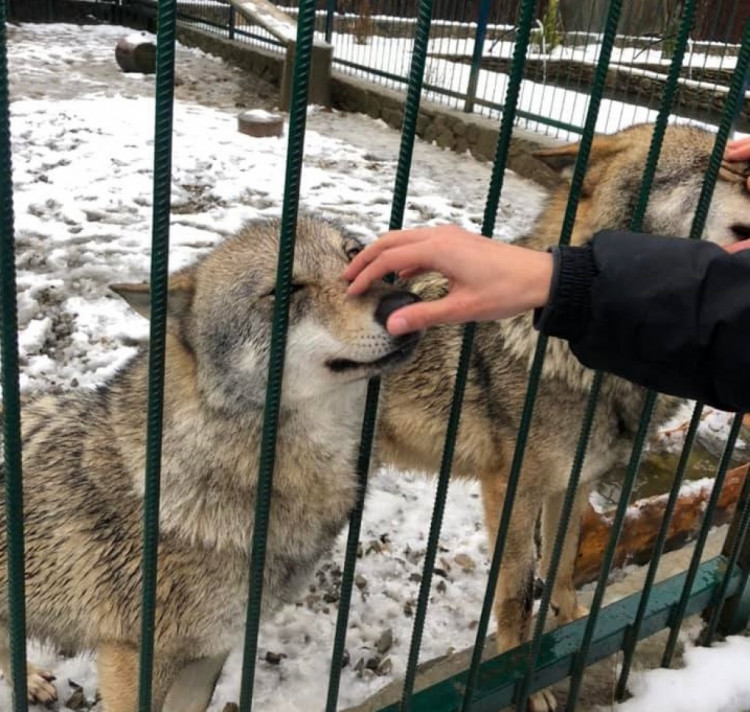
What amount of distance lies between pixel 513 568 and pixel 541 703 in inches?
17.8

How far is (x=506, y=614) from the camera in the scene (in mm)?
2801

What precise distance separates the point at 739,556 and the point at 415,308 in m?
2.03

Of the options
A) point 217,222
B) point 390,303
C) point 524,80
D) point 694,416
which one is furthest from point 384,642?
point 524,80

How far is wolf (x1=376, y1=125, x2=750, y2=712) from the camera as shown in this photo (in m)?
2.50

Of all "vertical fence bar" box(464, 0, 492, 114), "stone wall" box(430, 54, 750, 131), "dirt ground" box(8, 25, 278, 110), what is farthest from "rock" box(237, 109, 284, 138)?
"stone wall" box(430, 54, 750, 131)

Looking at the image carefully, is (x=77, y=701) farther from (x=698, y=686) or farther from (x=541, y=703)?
(x=698, y=686)

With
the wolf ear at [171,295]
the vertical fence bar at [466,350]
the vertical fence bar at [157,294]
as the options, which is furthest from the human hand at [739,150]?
the vertical fence bar at [157,294]

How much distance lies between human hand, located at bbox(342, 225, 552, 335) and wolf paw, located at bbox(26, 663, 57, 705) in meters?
1.93

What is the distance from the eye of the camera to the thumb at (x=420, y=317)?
4.32 ft

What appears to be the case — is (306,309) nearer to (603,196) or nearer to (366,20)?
(603,196)

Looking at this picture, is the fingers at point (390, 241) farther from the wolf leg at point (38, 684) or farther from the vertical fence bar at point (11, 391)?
the wolf leg at point (38, 684)

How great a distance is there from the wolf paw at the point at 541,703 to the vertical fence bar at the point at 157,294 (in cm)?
149

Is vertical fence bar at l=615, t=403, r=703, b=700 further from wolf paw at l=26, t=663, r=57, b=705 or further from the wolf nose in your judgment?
wolf paw at l=26, t=663, r=57, b=705

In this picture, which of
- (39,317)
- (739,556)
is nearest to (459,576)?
(739,556)
